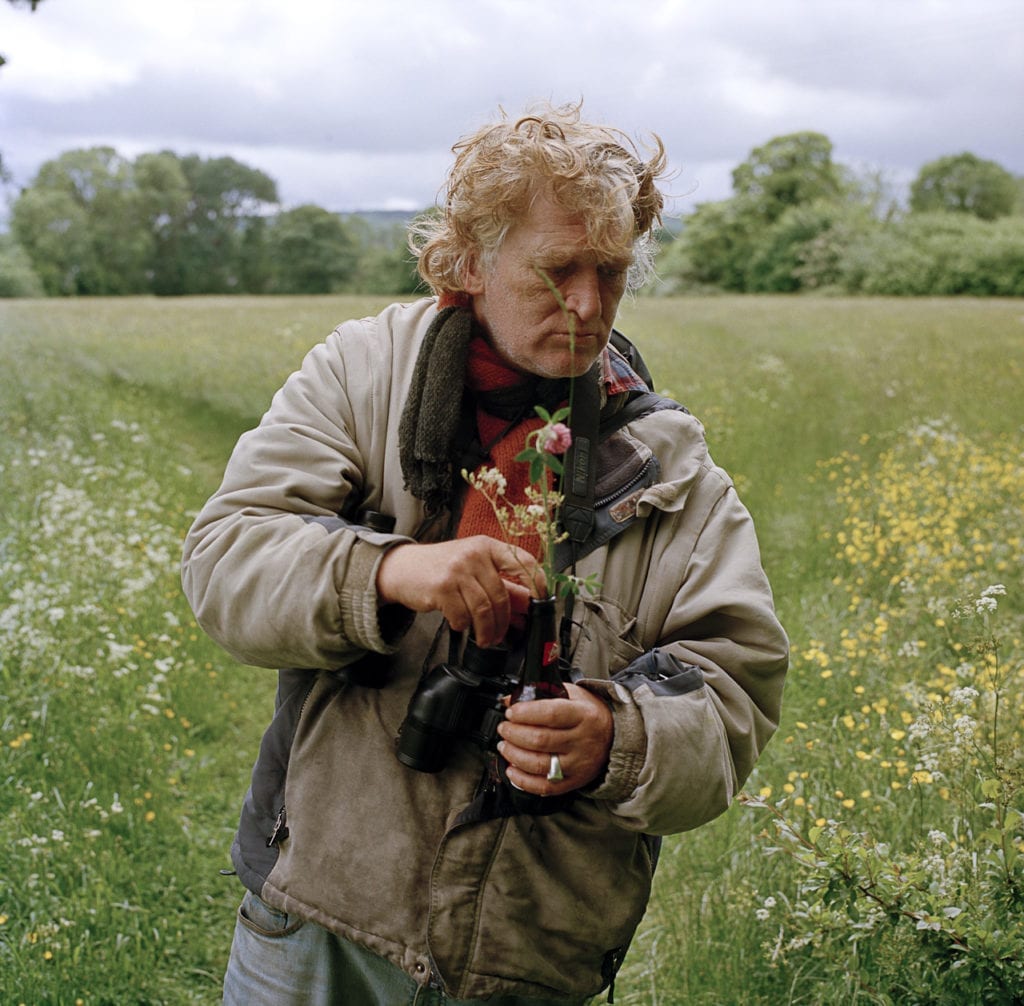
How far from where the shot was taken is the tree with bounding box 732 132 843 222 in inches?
2494

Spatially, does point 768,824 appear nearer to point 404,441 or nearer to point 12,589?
point 404,441

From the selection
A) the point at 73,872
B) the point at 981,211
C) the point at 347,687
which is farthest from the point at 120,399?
the point at 981,211

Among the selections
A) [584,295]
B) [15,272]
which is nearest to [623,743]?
[584,295]

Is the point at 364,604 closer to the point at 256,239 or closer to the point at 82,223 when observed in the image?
the point at 82,223

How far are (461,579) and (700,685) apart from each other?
16.5 inches

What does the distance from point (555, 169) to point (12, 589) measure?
462 cm

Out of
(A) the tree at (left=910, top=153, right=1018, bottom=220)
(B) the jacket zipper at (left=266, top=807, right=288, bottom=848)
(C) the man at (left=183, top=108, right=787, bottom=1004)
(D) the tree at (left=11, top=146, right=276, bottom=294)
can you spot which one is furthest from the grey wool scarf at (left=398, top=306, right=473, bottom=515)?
(A) the tree at (left=910, top=153, right=1018, bottom=220)

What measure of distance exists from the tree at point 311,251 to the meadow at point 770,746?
80.5ft

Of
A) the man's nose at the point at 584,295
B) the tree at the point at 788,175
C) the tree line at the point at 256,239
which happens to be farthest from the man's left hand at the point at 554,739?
the tree at the point at 788,175

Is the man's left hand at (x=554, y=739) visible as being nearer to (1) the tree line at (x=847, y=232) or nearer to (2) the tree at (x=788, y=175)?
(1) the tree line at (x=847, y=232)

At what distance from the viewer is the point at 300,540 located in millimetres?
1589

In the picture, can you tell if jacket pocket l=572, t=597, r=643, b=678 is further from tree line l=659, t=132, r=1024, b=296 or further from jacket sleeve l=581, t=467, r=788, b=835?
tree line l=659, t=132, r=1024, b=296

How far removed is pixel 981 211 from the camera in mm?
48688

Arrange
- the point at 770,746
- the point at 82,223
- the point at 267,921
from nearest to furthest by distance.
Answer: the point at 267,921, the point at 770,746, the point at 82,223
